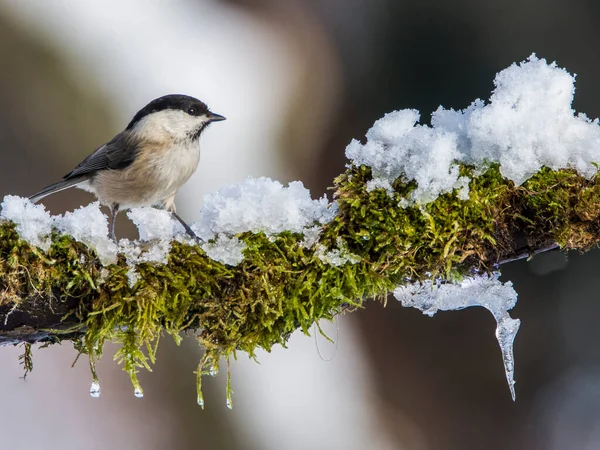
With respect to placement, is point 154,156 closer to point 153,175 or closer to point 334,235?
point 153,175

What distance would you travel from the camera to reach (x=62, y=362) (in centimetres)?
480

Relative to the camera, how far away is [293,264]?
1787 mm

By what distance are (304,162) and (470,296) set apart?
445cm

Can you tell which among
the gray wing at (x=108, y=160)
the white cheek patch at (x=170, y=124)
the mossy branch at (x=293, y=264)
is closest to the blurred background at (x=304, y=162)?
the gray wing at (x=108, y=160)

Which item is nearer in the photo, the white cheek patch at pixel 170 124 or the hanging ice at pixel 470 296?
the hanging ice at pixel 470 296

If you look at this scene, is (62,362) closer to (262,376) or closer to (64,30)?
(262,376)

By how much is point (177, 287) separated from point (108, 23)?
17.8 feet

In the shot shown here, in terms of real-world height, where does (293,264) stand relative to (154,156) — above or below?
below

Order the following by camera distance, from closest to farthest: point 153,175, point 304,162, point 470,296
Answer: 1. point 470,296
2. point 153,175
3. point 304,162

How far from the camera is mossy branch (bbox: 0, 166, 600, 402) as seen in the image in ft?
5.71

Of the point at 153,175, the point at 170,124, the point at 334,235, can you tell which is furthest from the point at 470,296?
the point at 170,124

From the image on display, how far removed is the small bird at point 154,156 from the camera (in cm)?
329

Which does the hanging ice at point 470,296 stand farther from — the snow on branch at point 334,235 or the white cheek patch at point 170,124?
the white cheek patch at point 170,124

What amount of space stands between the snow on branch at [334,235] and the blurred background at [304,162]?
3135 millimetres
